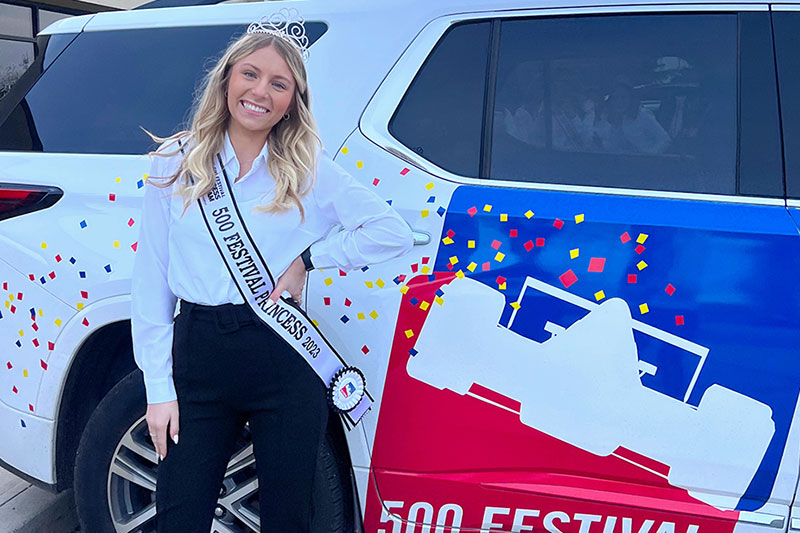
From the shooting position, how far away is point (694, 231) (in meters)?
1.83

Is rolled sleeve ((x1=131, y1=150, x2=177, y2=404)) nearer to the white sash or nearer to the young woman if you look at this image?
the young woman

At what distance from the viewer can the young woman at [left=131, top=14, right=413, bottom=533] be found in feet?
5.37

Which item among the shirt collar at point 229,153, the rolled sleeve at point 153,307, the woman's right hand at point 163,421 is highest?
the shirt collar at point 229,153

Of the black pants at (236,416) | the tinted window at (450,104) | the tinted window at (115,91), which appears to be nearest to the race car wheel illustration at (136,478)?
the black pants at (236,416)

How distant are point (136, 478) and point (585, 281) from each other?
4.75ft

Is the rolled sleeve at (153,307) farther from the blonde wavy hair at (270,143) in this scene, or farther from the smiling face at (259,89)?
the smiling face at (259,89)

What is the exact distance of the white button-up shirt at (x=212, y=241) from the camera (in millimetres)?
1634

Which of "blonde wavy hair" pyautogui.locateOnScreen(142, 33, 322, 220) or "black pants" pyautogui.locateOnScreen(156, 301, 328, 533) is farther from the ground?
"blonde wavy hair" pyautogui.locateOnScreen(142, 33, 322, 220)

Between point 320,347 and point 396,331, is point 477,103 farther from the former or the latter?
point 320,347

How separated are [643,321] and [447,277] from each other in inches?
19.8

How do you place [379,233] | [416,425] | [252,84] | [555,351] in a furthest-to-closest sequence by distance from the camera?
1. [416,425]
2. [555,351]
3. [379,233]
4. [252,84]

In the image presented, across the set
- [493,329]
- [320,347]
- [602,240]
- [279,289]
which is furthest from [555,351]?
[279,289]

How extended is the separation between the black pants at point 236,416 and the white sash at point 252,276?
0.02 meters

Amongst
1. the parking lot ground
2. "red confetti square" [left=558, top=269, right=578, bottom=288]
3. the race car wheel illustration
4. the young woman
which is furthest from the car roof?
the parking lot ground
